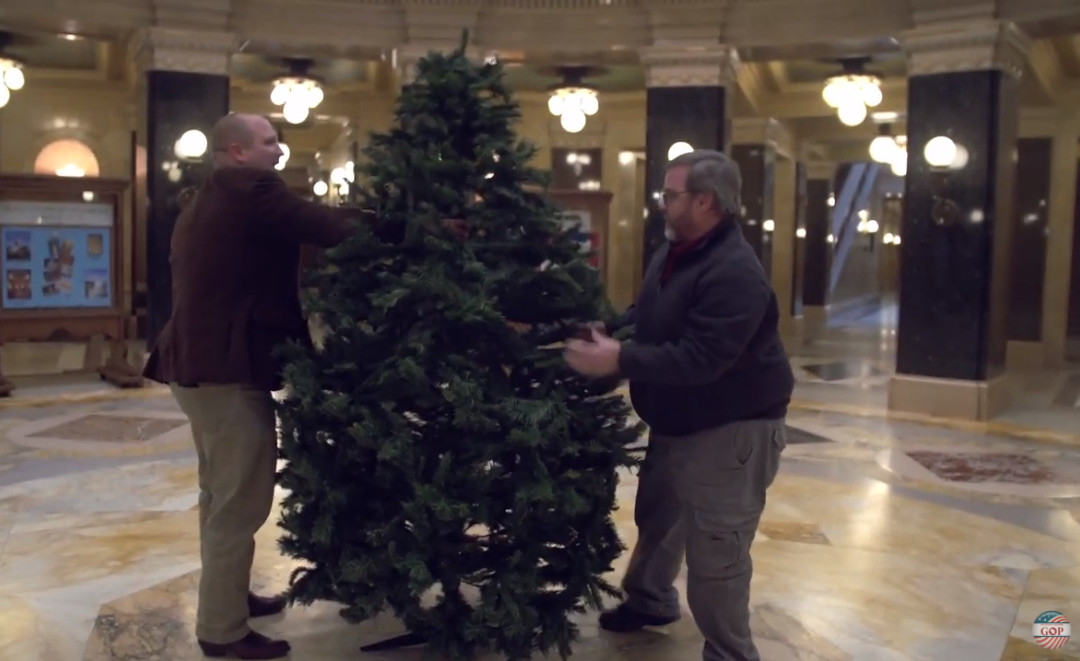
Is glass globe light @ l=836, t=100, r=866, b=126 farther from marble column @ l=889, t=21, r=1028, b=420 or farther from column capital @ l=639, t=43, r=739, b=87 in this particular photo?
marble column @ l=889, t=21, r=1028, b=420

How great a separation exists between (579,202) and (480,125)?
20.2ft

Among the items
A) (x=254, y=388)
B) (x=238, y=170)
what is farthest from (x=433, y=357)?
(x=238, y=170)

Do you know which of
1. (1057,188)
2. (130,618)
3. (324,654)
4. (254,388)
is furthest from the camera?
(1057,188)

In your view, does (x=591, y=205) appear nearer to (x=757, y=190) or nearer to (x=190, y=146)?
(x=190, y=146)

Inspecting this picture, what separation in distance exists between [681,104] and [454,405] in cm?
736

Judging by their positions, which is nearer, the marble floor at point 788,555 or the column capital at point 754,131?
the marble floor at point 788,555

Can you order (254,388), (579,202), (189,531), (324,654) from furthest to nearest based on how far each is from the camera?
1. (579,202)
2. (189,531)
3. (324,654)
4. (254,388)

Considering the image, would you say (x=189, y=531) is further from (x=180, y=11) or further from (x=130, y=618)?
(x=180, y=11)

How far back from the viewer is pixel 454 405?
2.81m

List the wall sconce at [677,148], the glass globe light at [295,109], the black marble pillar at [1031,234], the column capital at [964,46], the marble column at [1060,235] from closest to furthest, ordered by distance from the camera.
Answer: the column capital at [964,46], the wall sconce at [677,148], the glass globe light at [295,109], the marble column at [1060,235], the black marble pillar at [1031,234]

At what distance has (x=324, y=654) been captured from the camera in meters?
3.31

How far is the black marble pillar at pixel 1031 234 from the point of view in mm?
11898

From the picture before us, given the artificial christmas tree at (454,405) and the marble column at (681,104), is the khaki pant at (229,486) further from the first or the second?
the marble column at (681,104)

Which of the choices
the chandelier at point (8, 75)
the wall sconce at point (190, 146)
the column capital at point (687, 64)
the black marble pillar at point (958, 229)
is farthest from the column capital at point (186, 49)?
the black marble pillar at point (958, 229)
